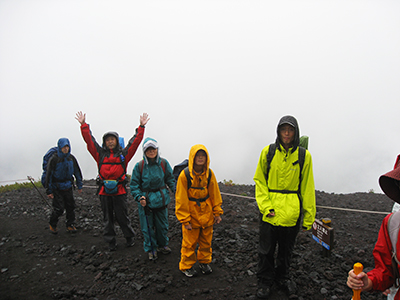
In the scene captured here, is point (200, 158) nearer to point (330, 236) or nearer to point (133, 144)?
point (133, 144)

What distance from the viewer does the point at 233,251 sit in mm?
5637

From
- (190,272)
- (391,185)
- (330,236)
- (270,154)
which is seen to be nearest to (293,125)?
(270,154)

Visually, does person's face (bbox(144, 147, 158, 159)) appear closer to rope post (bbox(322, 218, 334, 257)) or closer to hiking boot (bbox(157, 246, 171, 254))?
hiking boot (bbox(157, 246, 171, 254))

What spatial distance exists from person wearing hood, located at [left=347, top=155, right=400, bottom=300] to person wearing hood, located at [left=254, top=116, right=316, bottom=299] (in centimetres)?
159

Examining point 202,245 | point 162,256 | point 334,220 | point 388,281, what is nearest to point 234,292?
point 202,245

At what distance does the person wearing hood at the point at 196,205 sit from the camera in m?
4.38

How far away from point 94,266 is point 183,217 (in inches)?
101

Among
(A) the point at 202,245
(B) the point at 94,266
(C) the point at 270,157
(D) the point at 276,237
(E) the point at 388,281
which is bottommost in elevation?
(B) the point at 94,266

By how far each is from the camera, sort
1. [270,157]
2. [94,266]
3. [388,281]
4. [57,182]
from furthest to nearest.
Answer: [57,182] → [94,266] → [270,157] → [388,281]

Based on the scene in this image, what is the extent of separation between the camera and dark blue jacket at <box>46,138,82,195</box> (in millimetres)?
6781

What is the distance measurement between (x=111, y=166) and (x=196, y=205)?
7.72 ft

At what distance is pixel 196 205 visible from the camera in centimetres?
451

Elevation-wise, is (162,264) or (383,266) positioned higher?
(383,266)

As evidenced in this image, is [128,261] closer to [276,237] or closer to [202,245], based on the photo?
[202,245]
